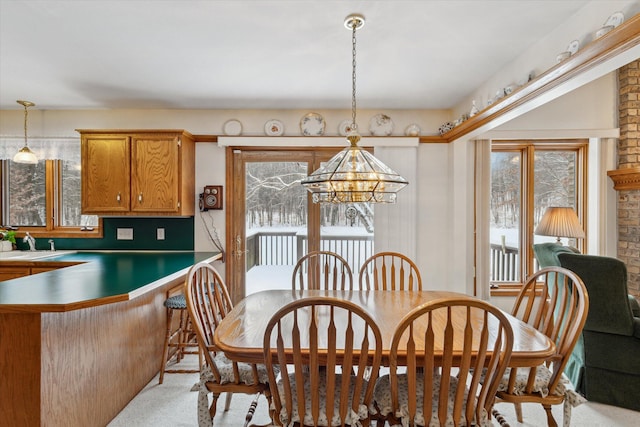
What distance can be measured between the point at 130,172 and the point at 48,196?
4.02ft

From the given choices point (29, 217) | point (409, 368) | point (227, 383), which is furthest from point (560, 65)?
point (29, 217)

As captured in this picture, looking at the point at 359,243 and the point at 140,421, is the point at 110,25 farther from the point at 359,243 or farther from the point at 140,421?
the point at 359,243

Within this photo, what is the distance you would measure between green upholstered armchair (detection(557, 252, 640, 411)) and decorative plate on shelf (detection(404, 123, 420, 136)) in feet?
6.61

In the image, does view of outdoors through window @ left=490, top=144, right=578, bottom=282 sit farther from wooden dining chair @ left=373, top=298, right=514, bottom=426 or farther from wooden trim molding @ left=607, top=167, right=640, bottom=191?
wooden dining chair @ left=373, top=298, right=514, bottom=426

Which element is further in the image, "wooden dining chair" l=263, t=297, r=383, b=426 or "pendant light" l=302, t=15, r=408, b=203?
"pendant light" l=302, t=15, r=408, b=203

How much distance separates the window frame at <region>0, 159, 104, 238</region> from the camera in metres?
3.88

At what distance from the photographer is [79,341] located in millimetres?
1986

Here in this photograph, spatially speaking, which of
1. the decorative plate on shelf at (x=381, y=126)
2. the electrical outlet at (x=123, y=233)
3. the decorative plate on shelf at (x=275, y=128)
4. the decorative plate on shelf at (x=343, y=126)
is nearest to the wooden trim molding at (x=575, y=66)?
the decorative plate on shelf at (x=381, y=126)

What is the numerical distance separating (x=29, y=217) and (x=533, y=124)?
5667 mm

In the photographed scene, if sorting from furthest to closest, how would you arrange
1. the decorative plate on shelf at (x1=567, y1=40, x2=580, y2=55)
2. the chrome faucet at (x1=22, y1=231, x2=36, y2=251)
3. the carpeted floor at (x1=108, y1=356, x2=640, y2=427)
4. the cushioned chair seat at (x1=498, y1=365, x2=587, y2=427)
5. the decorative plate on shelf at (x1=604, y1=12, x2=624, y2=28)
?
the chrome faucet at (x1=22, y1=231, x2=36, y2=251)
the carpeted floor at (x1=108, y1=356, x2=640, y2=427)
the decorative plate on shelf at (x1=567, y1=40, x2=580, y2=55)
the cushioned chair seat at (x1=498, y1=365, x2=587, y2=427)
the decorative plate on shelf at (x1=604, y1=12, x2=624, y2=28)

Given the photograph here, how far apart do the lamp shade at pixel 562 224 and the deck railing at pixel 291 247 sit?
1834 mm

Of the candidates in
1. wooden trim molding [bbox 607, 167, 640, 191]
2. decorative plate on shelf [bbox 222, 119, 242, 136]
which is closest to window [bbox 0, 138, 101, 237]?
decorative plate on shelf [bbox 222, 119, 242, 136]

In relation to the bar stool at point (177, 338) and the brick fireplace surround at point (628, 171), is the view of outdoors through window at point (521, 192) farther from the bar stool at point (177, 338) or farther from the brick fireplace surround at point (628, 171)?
the bar stool at point (177, 338)

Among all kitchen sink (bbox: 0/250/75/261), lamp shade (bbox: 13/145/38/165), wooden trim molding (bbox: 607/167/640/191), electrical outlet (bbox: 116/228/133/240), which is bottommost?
kitchen sink (bbox: 0/250/75/261)
